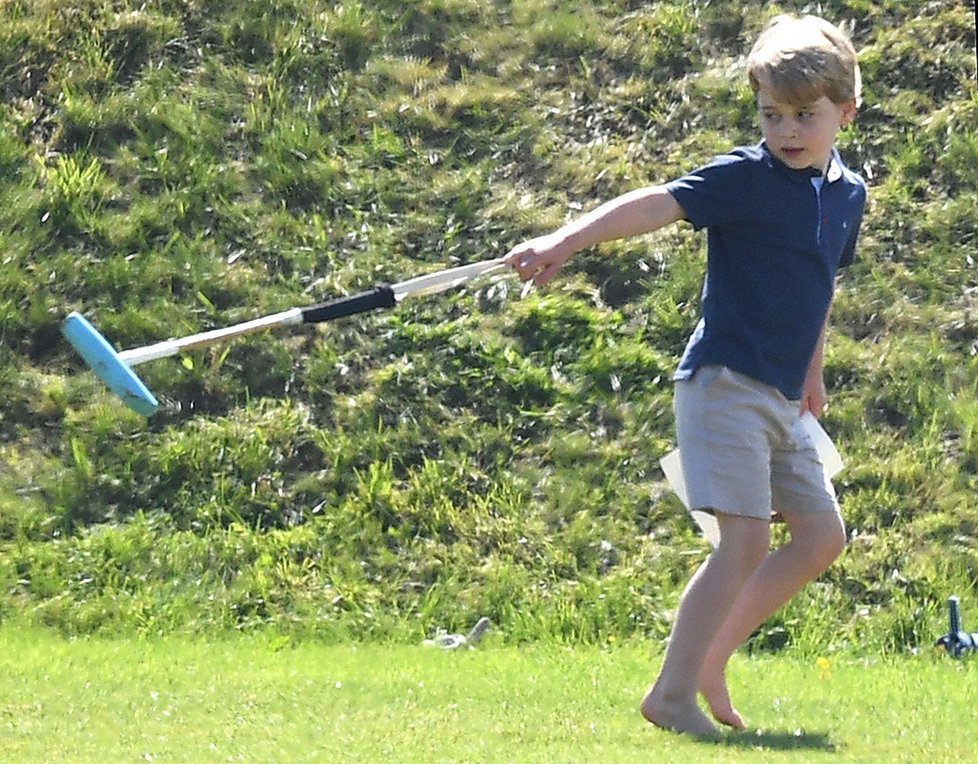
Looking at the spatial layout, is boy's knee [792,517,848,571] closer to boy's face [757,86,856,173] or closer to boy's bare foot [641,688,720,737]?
boy's bare foot [641,688,720,737]

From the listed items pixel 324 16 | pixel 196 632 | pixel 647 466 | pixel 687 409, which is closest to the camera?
pixel 687 409

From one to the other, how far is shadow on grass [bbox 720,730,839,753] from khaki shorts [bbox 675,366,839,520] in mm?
573

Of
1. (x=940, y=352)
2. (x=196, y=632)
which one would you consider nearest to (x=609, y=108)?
(x=940, y=352)

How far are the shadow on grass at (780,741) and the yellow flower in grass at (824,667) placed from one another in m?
1.54

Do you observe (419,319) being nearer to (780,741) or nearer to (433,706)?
(433,706)

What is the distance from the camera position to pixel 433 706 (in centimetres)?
515

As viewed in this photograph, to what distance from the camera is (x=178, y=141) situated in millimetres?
9812

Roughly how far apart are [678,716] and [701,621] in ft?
0.83

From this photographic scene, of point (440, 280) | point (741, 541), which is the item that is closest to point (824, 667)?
point (741, 541)

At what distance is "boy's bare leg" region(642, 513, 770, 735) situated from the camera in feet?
15.0

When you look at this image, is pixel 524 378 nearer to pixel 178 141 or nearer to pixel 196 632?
pixel 196 632

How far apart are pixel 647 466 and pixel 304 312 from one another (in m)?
3.61

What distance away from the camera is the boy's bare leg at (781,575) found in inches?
190

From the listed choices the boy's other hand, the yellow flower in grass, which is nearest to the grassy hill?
the yellow flower in grass
